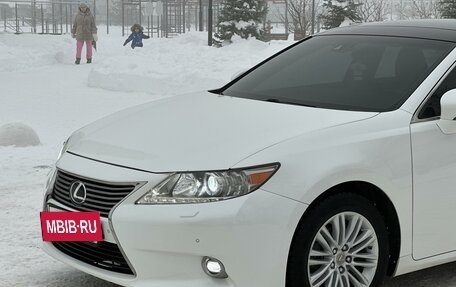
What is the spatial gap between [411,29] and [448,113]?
1010 mm

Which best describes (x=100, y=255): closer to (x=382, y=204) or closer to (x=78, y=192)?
(x=78, y=192)

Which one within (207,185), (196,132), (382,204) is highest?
(196,132)

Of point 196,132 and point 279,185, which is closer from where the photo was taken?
point 279,185

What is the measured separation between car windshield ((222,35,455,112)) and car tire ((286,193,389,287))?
24.8 inches

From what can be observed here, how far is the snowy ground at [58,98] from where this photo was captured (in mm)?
4281

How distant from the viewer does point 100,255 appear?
11.3 feet

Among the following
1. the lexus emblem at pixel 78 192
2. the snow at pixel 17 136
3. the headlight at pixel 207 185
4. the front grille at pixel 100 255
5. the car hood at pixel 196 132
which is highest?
the car hood at pixel 196 132

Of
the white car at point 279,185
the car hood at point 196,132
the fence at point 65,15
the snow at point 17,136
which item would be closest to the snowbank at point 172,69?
the snow at point 17,136

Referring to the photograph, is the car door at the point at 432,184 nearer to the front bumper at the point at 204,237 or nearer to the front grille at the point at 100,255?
the front bumper at the point at 204,237

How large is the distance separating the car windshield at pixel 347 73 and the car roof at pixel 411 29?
0.19 feet

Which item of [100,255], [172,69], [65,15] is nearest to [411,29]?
[100,255]

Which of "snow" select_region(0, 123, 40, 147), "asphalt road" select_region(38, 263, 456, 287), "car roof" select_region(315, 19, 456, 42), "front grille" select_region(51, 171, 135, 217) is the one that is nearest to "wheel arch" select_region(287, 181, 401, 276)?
"asphalt road" select_region(38, 263, 456, 287)

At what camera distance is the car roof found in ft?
14.1

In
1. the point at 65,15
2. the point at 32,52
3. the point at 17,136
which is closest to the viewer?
the point at 17,136
